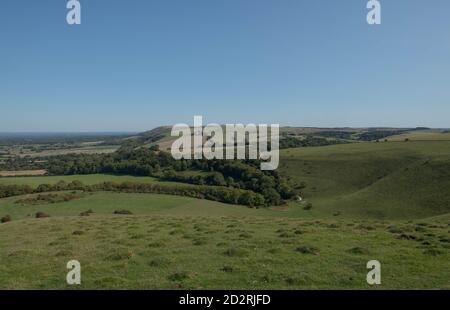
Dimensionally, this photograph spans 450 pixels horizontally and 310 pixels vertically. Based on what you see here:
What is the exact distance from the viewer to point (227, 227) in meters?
27.3

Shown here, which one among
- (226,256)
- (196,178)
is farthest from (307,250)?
(196,178)

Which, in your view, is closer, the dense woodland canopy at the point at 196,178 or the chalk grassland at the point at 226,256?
the chalk grassland at the point at 226,256

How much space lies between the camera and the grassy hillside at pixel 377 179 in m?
58.8

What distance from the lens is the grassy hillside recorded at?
58.8 metres

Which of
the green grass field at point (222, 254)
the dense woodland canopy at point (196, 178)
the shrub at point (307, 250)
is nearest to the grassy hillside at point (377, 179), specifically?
the dense woodland canopy at point (196, 178)

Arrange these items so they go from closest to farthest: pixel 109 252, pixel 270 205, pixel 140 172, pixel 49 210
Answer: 1. pixel 109 252
2. pixel 49 210
3. pixel 270 205
4. pixel 140 172

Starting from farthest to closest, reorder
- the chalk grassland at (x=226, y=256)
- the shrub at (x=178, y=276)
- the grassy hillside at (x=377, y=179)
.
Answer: the grassy hillside at (x=377, y=179), the shrub at (x=178, y=276), the chalk grassland at (x=226, y=256)

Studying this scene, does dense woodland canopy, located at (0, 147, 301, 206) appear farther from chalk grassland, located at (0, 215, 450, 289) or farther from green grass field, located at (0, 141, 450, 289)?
chalk grassland, located at (0, 215, 450, 289)

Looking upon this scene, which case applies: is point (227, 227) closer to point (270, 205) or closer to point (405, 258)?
point (405, 258)

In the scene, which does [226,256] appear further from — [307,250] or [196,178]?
[196,178]

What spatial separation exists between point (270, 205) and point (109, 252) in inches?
2648

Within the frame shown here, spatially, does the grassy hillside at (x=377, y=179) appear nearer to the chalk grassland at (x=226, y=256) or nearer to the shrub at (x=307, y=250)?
the chalk grassland at (x=226, y=256)
